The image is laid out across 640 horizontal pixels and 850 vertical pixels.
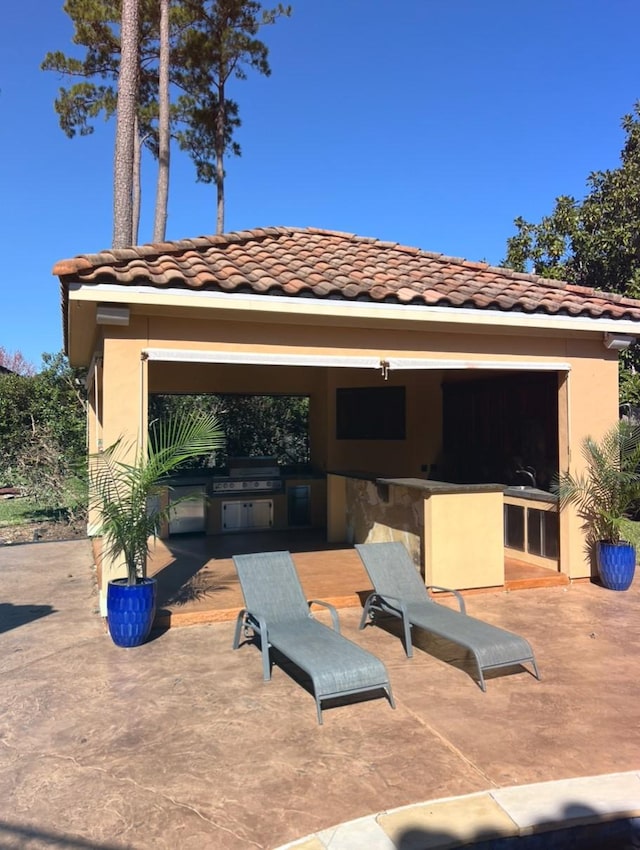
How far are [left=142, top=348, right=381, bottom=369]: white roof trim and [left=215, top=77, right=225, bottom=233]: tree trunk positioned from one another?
665 inches

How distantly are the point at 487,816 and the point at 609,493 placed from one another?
6.10 m

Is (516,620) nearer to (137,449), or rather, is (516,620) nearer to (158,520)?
(158,520)

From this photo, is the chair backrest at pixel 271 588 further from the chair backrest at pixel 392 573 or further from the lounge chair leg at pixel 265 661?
the chair backrest at pixel 392 573

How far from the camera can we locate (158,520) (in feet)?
21.2

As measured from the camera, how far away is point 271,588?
6.36 metres

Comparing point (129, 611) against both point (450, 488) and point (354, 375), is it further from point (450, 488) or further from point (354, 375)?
point (354, 375)

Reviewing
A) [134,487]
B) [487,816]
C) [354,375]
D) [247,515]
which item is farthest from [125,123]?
[487,816]

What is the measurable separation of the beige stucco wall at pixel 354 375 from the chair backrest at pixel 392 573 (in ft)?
8.21

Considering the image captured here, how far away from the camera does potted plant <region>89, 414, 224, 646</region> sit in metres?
6.23

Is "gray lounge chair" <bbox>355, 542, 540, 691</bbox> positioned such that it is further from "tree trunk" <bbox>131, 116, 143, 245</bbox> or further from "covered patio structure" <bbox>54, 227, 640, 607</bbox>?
"tree trunk" <bbox>131, 116, 143, 245</bbox>

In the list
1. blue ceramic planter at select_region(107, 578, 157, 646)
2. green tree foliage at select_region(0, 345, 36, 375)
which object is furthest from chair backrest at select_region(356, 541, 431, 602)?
green tree foliage at select_region(0, 345, 36, 375)

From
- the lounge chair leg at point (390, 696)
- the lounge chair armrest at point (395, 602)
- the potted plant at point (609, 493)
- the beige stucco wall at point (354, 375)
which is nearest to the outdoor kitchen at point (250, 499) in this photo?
the beige stucco wall at point (354, 375)

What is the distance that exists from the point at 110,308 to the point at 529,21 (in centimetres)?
1188

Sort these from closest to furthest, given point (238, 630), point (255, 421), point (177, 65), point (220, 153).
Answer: point (238, 630), point (255, 421), point (177, 65), point (220, 153)
